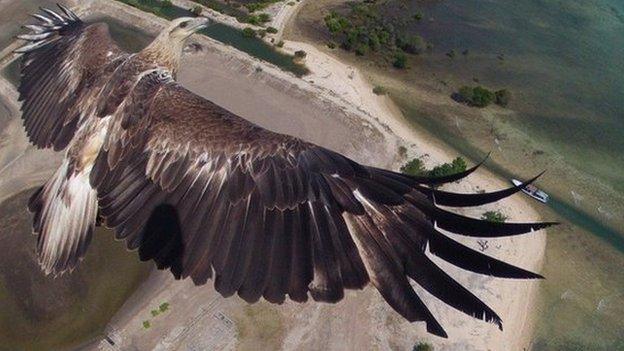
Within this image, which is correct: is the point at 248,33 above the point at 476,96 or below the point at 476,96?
above

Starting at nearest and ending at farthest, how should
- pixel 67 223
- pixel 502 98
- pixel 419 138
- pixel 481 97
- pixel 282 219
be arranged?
pixel 282 219
pixel 67 223
pixel 419 138
pixel 481 97
pixel 502 98

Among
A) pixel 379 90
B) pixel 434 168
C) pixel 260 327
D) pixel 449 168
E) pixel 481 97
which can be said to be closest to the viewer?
pixel 260 327

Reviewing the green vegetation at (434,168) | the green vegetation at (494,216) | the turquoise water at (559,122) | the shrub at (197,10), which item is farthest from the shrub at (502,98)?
the shrub at (197,10)

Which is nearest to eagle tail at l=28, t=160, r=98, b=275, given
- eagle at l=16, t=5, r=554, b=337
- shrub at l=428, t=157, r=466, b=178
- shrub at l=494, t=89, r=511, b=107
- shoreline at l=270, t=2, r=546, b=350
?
eagle at l=16, t=5, r=554, b=337

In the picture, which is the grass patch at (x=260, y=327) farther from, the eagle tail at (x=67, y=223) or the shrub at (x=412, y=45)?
the shrub at (x=412, y=45)

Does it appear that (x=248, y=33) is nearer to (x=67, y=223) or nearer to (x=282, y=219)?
(x=67, y=223)

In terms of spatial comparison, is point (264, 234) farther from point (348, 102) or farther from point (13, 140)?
point (348, 102)

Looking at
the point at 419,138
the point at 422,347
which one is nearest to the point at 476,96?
the point at 419,138
